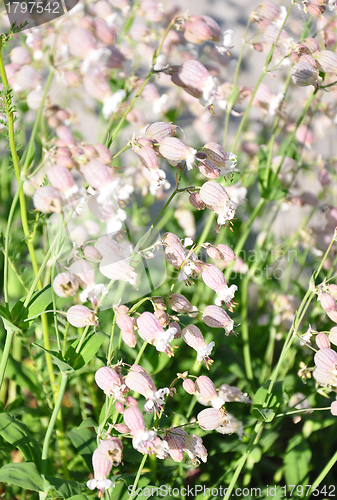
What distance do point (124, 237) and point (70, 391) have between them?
90cm

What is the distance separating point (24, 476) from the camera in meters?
0.86

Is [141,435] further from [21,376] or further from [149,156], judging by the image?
[21,376]

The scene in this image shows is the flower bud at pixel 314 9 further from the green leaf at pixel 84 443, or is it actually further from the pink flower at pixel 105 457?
the green leaf at pixel 84 443

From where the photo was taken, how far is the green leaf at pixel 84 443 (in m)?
1.06

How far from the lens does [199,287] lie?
4.90 ft

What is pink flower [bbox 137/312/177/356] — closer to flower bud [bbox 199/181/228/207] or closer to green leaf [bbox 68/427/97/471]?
flower bud [bbox 199/181/228/207]

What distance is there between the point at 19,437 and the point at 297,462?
0.73m

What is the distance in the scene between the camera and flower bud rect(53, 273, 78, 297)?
743mm

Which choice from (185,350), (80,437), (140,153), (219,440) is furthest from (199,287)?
(140,153)

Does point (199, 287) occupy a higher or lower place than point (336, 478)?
higher

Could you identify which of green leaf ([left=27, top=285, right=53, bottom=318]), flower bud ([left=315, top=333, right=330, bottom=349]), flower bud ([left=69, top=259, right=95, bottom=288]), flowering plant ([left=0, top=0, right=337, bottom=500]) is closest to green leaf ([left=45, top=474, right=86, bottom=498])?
flowering plant ([left=0, top=0, right=337, bottom=500])

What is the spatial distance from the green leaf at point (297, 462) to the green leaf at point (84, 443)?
524 millimetres

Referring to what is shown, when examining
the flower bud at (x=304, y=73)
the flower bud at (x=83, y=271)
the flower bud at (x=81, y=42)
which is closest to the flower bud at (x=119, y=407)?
the flower bud at (x=83, y=271)

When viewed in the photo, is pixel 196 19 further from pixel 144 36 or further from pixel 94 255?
pixel 94 255
